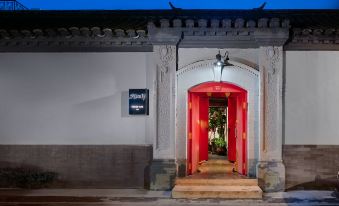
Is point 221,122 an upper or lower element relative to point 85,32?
lower

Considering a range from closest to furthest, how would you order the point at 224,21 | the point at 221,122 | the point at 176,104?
the point at 224,21, the point at 176,104, the point at 221,122

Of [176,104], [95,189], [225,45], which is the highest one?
[225,45]

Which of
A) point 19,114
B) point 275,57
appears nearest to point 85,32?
point 19,114

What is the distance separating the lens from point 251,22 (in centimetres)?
1288

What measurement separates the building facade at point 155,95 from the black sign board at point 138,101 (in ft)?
0.56

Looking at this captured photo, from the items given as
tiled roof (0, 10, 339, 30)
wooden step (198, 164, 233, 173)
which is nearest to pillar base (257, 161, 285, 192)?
wooden step (198, 164, 233, 173)

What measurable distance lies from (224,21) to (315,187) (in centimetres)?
591

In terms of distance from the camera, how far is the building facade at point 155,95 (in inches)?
521

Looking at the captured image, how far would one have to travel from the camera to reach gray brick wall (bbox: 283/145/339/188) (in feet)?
43.7

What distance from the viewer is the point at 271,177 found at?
1305cm

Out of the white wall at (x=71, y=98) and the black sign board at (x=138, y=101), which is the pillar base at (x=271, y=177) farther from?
the black sign board at (x=138, y=101)

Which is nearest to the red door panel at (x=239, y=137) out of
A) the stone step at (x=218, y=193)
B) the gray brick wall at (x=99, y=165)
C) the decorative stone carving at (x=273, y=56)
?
the decorative stone carving at (x=273, y=56)

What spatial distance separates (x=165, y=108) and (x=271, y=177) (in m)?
3.91

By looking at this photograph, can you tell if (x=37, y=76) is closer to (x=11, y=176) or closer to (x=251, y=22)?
(x=11, y=176)
